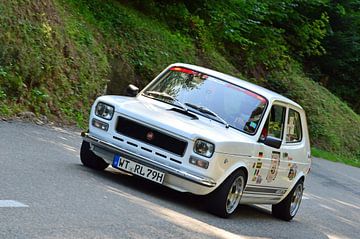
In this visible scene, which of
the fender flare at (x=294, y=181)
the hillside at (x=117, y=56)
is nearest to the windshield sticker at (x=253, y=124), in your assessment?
the fender flare at (x=294, y=181)

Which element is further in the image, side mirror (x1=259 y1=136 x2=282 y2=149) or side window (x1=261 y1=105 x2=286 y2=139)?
side window (x1=261 y1=105 x2=286 y2=139)

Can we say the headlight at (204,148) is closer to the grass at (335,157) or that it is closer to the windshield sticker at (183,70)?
the windshield sticker at (183,70)

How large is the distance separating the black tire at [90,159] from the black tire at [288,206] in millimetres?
2770

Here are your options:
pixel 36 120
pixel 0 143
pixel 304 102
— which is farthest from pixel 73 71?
pixel 304 102

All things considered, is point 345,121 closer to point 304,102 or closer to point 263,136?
point 304,102

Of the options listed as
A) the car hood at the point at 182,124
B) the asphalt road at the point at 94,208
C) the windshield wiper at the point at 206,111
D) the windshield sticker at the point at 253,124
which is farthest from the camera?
the windshield sticker at the point at 253,124

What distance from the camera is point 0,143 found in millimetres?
10727

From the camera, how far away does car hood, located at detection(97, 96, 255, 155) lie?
29.3 ft

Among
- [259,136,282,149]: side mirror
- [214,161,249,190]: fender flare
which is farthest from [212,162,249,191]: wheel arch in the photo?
[259,136,282,149]: side mirror

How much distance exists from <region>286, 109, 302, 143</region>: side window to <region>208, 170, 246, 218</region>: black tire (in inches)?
72.0

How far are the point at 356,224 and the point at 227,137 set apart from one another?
15.2ft

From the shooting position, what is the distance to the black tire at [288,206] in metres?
11.2

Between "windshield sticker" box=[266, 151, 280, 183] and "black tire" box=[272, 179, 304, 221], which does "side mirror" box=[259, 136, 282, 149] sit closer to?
"windshield sticker" box=[266, 151, 280, 183]

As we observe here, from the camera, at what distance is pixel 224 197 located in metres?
9.09
